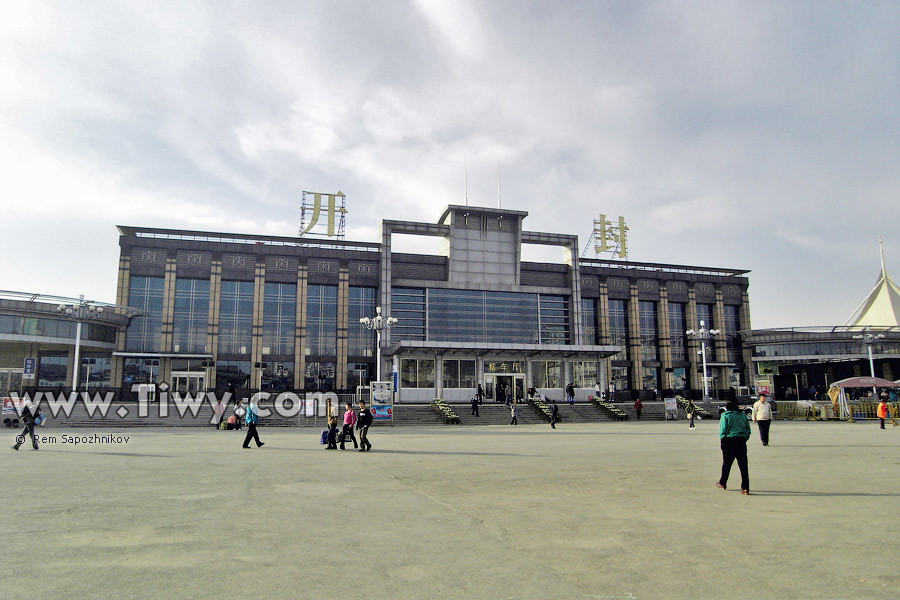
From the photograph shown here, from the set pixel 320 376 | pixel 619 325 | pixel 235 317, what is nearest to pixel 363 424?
pixel 320 376

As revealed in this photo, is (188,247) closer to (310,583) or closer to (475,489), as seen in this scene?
(475,489)

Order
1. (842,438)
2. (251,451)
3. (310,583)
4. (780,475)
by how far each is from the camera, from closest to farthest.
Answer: (310,583)
(780,475)
(251,451)
(842,438)

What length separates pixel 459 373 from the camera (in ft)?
159

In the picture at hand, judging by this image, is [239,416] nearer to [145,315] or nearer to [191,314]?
[191,314]

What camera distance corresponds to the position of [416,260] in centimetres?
5562

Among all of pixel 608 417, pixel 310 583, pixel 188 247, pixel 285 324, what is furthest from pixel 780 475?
pixel 188 247

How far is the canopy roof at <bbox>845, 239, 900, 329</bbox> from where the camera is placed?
285 feet

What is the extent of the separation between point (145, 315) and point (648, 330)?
48193 millimetres

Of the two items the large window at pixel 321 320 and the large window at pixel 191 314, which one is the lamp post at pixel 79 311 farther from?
the large window at pixel 321 320

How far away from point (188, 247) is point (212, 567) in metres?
51.7

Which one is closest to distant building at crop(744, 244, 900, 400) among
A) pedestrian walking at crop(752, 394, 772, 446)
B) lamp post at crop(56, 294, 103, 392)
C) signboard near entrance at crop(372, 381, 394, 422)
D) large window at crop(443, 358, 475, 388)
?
large window at crop(443, 358, 475, 388)

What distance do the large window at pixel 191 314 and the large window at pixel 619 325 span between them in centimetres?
3906

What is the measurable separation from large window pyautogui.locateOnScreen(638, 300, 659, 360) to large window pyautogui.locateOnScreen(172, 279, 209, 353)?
4255 centimetres

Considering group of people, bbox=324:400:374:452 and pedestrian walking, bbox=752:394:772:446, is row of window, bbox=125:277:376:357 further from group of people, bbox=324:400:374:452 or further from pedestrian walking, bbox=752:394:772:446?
pedestrian walking, bbox=752:394:772:446
